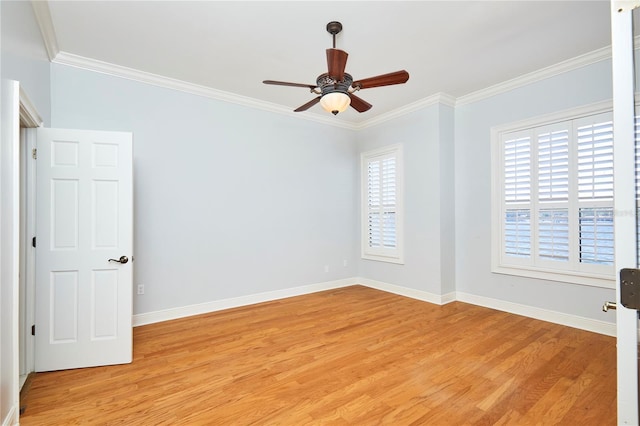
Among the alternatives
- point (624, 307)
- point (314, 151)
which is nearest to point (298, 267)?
point (314, 151)

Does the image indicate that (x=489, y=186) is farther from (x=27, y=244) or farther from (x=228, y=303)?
(x=27, y=244)

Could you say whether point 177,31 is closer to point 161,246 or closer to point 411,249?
point 161,246

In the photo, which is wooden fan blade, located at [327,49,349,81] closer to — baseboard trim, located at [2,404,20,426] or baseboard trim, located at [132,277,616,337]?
baseboard trim, located at [2,404,20,426]

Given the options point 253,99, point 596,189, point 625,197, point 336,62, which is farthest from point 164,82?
point 596,189

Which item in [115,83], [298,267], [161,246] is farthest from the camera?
[298,267]

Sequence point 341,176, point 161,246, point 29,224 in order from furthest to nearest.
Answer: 1. point 341,176
2. point 161,246
3. point 29,224

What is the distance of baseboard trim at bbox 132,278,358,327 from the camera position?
371 cm

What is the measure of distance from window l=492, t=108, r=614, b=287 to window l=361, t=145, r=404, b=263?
1.36 metres

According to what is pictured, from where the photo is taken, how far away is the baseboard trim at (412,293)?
4.40 m

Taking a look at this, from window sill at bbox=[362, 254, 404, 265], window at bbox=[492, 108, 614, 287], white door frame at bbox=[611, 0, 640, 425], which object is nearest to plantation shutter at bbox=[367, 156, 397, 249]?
window sill at bbox=[362, 254, 404, 265]

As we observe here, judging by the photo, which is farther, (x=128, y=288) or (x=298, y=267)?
(x=298, y=267)

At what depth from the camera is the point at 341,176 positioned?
5.54 m

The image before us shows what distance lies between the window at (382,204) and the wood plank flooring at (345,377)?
5.24ft

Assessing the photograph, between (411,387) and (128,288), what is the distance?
2.45 m
